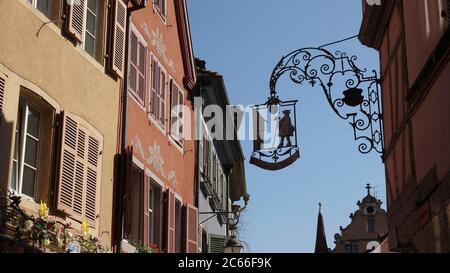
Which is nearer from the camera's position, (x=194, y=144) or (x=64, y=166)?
(x=64, y=166)

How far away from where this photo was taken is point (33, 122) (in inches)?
379

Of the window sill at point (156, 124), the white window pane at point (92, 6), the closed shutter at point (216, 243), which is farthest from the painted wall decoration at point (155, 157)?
the closed shutter at point (216, 243)

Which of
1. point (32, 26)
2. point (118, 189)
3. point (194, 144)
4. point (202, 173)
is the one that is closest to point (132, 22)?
point (118, 189)

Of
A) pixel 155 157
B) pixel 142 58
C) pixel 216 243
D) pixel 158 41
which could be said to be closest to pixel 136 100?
pixel 142 58

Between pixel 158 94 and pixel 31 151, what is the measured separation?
5.48 metres

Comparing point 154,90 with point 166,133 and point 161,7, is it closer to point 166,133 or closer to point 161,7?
point 166,133

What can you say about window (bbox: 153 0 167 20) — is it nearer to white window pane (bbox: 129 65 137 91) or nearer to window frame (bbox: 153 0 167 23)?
window frame (bbox: 153 0 167 23)

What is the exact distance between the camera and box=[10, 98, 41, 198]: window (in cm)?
904

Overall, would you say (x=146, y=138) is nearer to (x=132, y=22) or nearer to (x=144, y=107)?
(x=144, y=107)

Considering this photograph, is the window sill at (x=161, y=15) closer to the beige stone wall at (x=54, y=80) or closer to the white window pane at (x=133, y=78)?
the white window pane at (x=133, y=78)

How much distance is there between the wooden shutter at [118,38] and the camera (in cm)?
1193
